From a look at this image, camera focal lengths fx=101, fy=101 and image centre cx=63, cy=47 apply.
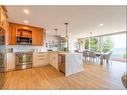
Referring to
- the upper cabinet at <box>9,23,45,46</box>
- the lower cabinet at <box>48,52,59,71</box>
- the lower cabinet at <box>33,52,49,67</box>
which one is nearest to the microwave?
the upper cabinet at <box>9,23,45,46</box>

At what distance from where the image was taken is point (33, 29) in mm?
5949

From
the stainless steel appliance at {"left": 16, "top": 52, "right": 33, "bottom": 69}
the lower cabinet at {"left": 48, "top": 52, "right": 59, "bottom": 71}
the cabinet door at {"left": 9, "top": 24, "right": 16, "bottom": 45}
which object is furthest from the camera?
the lower cabinet at {"left": 48, "top": 52, "right": 59, "bottom": 71}

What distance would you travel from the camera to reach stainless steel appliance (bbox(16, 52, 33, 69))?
488 centimetres

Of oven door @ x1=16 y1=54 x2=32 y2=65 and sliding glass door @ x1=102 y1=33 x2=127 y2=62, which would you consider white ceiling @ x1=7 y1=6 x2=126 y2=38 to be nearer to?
oven door @ x1=16 y1=54 x2=32 y2=65

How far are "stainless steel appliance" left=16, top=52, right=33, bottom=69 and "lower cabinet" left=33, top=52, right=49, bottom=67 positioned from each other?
0.82 ft

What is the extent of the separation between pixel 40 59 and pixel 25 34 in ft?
5.39

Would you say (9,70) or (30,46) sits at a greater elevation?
(30,46)

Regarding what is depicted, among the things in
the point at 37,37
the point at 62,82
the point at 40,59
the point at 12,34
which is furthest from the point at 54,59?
the point at 12,34

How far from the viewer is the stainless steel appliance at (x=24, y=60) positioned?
488 cm
